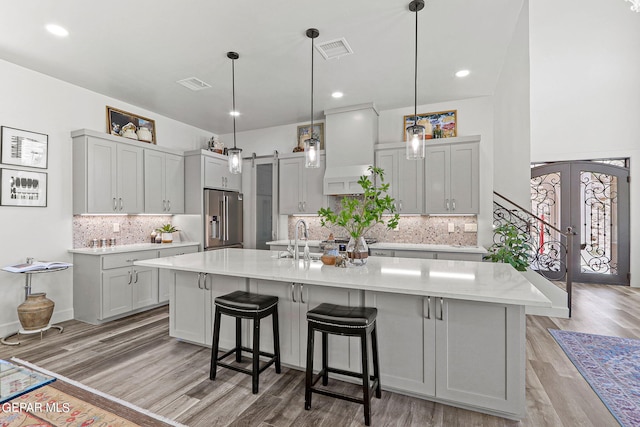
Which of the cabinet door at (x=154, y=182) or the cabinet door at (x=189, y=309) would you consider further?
the cabinet door at (x=154, y=182)

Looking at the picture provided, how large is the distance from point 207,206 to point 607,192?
24.5ft

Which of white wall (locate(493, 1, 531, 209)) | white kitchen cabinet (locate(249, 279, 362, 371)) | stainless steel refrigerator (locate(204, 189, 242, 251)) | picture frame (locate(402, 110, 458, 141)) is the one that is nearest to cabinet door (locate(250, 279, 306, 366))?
white kitchen cabinet (locate(249, 279, 362, 371))

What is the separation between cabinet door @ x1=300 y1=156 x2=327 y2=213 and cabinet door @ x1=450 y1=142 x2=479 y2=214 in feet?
6.52

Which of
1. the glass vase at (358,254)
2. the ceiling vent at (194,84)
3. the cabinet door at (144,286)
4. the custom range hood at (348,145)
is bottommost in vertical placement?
the cabinet door at (144,286)

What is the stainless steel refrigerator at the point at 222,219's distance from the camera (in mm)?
5297

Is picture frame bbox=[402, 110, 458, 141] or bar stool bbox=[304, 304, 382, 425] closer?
bar stool bbox=[304, 304, 382, 425]

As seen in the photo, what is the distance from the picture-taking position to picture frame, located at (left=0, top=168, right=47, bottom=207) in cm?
343

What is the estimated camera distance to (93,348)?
3.12 meters

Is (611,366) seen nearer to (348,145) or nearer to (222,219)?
(348,145)

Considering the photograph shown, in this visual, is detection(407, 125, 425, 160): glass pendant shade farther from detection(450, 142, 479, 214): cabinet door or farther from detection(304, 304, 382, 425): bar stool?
detection(450, 142, 479, 214): cabinet door

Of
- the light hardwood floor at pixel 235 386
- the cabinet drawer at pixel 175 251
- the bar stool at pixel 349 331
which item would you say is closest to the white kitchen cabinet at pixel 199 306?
the light hardwood floor at pixel 235 386

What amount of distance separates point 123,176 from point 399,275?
406 cm

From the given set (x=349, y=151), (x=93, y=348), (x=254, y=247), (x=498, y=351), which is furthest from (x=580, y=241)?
(x=93, y=348)

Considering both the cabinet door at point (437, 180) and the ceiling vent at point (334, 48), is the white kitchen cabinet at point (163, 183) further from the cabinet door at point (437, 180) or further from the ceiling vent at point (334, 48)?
the cabinet door at point (437, 180)
